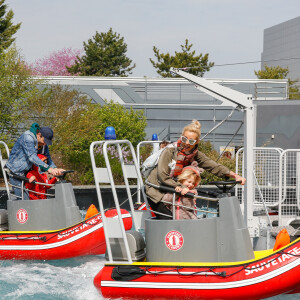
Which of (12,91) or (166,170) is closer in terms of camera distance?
(166,170)

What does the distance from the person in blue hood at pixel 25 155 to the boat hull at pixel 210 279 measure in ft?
9.53

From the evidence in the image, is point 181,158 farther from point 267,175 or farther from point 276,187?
point 267,175

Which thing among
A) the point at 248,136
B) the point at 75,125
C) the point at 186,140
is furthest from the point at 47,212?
the point at 75,125

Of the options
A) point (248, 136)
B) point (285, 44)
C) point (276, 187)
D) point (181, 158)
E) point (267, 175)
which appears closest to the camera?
point (181, 158)

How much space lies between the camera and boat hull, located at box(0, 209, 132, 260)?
866cm

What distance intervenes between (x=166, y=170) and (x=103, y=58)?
138 ft

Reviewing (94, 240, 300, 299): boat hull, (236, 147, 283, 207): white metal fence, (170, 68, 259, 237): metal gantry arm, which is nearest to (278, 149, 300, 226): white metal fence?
(236, 147, 283, 207): white metal fence

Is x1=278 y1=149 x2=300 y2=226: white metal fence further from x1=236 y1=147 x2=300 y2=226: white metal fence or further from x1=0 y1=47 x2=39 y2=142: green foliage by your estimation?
x1=0 y1=47 x2=39 y2=142: green foliage

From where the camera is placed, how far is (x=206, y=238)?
20.0 feet

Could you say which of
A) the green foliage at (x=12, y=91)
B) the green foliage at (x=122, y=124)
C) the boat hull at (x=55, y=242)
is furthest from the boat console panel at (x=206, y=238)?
the green foliage at (x=122, y=124)

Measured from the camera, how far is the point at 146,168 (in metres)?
6.60

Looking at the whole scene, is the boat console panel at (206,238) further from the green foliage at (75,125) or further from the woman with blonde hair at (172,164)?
the green foliage at (75,125)

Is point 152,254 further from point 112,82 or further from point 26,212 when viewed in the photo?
point 112,82

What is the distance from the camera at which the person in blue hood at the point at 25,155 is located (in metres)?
8.70
